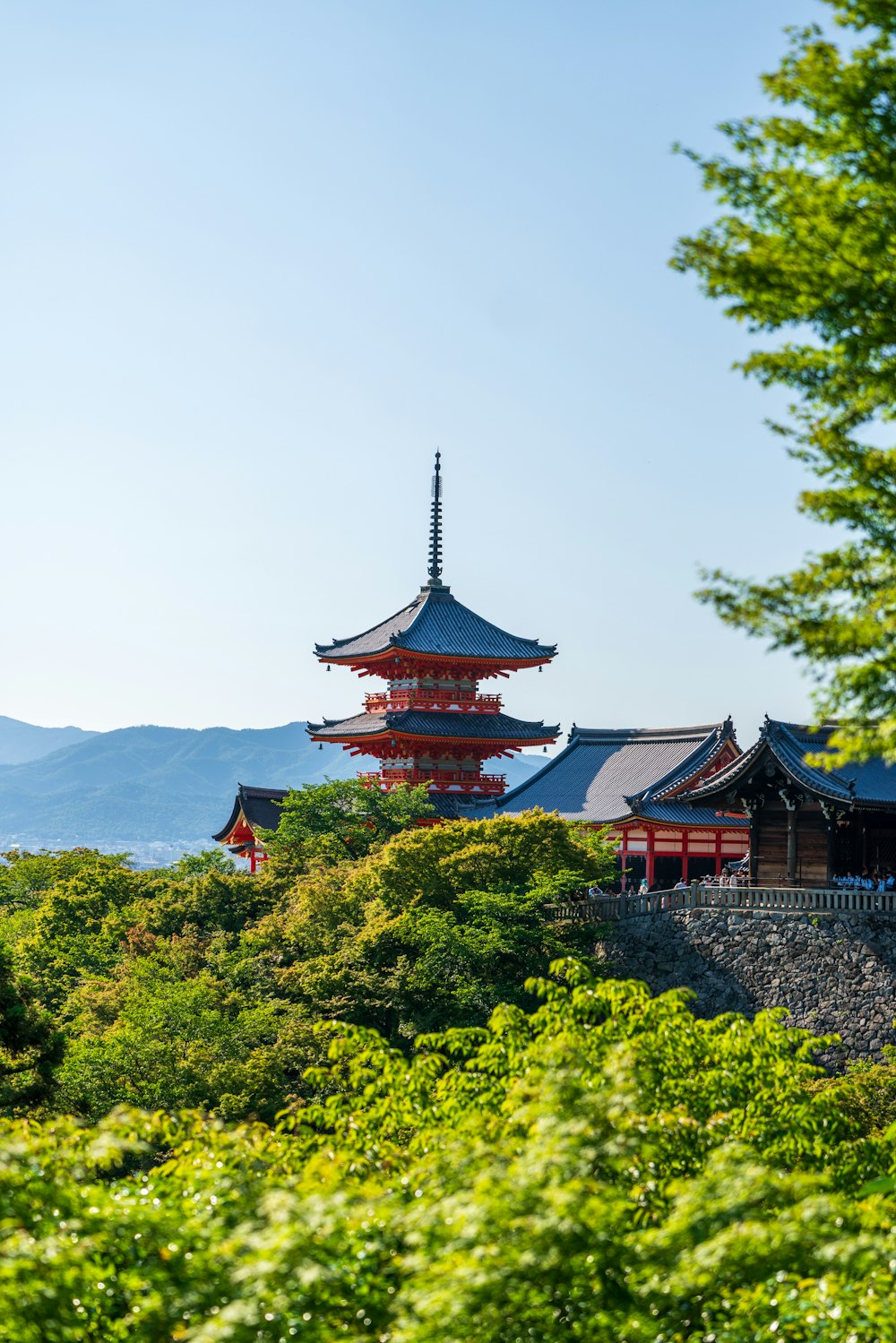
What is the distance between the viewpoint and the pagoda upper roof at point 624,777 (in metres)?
36.1

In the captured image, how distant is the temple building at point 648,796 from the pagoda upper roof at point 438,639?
3749 mm

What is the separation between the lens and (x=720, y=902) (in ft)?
93.5

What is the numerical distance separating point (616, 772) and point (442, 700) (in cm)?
733

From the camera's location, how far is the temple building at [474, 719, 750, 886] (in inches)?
1422

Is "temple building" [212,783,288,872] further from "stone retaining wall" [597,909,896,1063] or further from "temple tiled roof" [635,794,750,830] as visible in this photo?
"stone retaining wall" [597,909,896,1063]

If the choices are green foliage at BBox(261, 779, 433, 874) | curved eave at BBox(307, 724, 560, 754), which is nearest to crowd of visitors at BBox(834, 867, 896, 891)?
green foliage at BBox(261, 779, 433, 874)

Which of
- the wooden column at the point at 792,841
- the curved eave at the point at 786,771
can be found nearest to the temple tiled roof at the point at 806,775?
the curved eave at the point at 786,771

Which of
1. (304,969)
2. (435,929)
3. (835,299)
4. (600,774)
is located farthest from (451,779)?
(835,299)

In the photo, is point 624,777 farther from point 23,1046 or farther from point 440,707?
point 23,1046

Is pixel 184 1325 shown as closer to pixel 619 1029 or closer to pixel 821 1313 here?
pixel 821 1313

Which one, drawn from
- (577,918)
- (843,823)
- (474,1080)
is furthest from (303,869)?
(474,1080)

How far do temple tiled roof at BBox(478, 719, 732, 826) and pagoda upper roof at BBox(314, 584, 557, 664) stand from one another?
373cm

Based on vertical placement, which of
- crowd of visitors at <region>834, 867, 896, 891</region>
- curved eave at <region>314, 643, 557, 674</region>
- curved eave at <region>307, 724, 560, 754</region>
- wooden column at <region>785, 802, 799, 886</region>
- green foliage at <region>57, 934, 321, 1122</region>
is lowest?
green foliage at <region>57, 934, 321, 1122</region>

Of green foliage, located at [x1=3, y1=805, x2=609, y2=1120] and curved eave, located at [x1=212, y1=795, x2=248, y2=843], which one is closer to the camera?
green foliage, located at [x1=3, y1=805, x2=609, y2=1120]
